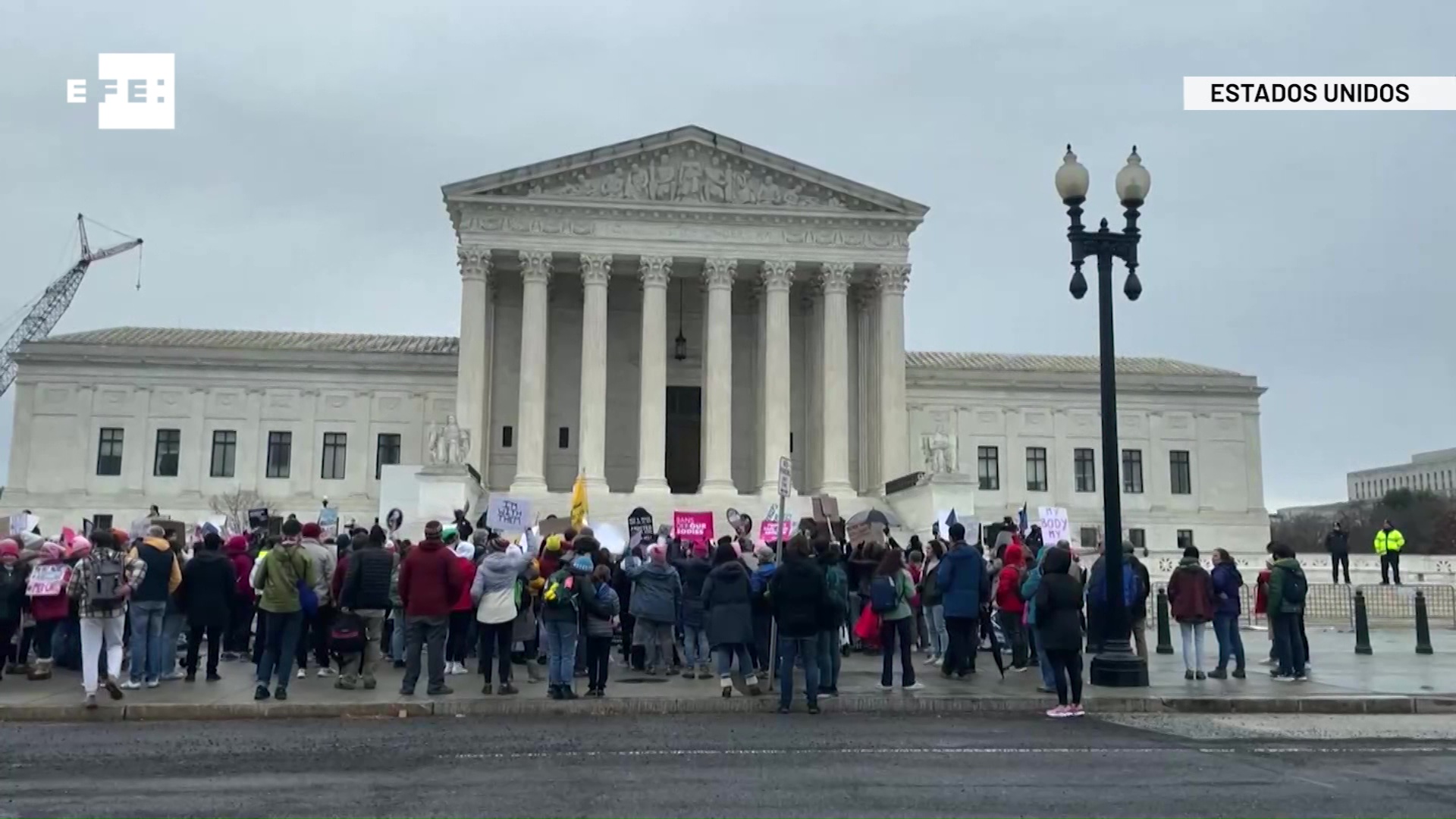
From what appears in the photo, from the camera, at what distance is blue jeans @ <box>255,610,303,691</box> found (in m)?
13.4

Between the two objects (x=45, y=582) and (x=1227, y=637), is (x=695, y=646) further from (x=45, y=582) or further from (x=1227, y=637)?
(x=45, y=582)

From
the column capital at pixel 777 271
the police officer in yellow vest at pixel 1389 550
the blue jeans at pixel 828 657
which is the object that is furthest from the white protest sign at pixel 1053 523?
the column capital at pixel 777 271

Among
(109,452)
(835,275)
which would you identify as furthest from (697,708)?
(109,452)

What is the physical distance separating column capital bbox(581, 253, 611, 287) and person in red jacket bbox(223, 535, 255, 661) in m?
26.9

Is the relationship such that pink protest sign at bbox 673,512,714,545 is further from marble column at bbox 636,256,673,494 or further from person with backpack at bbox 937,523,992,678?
marble column at bbox 636,256,673,494

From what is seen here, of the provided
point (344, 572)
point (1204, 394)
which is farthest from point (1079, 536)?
point (344, 572)

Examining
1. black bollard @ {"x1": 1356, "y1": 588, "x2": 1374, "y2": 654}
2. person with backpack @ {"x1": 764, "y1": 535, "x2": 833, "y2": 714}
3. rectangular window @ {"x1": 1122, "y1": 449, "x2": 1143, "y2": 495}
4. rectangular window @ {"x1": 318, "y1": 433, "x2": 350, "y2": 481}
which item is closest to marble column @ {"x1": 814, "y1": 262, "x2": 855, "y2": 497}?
rectangular window @ {"x1": 1122, "y1": 449, "x2": 1143, "y2": 495}

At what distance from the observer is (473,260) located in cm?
4278

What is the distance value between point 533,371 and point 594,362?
2.22m

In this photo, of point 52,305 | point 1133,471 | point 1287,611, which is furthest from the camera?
point 52,305

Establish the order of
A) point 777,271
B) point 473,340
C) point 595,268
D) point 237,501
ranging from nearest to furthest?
point 473,340, point 595,268, point 777,271, point 237,501

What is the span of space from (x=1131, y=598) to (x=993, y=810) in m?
9.03

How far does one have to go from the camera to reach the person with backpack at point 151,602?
1373 centimetres

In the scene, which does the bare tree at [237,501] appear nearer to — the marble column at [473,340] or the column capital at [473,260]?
the marble column at [473,340]
